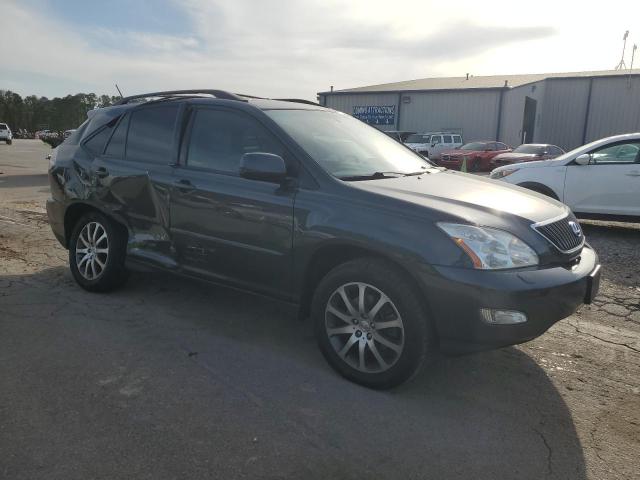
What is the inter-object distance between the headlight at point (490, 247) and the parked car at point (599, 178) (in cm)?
555

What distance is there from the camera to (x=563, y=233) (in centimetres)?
326

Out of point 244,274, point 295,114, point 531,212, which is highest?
point 295,114

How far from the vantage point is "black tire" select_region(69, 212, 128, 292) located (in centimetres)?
461

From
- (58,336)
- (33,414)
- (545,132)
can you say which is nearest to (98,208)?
(58,336)

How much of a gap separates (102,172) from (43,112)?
95456mm

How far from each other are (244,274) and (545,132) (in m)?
38.2

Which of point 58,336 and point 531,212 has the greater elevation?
point 531,212

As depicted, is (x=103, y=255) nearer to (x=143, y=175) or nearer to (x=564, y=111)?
(x=143, y=175)

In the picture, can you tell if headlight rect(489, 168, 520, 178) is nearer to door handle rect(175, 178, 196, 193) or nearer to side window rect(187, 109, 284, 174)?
side window rect(187, 109, 284, 174)

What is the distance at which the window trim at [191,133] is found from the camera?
3472 mm

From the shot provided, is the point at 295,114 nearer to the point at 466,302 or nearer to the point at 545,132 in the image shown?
the point at 466,302

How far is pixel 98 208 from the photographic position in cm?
466

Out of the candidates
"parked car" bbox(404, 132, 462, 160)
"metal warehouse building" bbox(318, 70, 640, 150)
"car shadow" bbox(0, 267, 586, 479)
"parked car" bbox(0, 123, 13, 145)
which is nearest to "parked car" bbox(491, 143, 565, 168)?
"parked car" bbox(404, 132, 462, 160)

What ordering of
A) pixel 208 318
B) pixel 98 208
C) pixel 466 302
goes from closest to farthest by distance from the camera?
pixel 466 302
pixel 208 318
pixel 98 208
